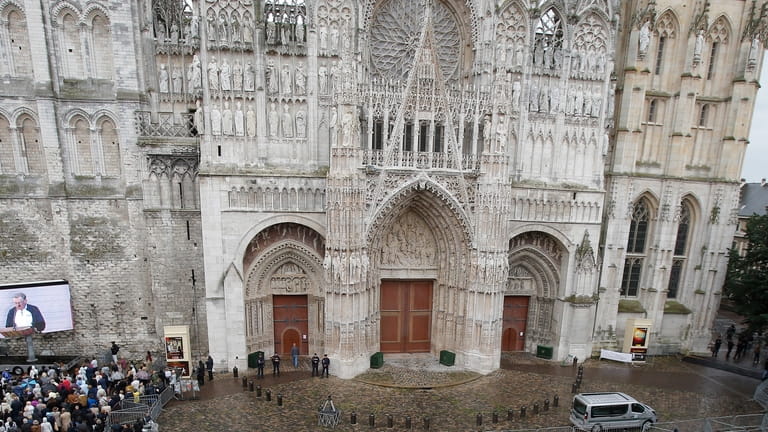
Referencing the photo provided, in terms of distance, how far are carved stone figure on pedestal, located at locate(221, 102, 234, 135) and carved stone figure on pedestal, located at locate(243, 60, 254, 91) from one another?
1.25 m

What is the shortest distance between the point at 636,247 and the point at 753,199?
26826 millimetres

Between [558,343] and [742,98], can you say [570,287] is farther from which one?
[742,98]

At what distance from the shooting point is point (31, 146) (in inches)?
781

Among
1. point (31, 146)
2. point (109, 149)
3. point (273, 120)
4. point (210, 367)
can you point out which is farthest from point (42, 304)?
point (273, 120)

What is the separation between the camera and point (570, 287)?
2294cm

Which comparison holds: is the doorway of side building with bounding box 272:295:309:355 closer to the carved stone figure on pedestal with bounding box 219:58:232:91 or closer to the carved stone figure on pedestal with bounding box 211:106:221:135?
the carved stone figure on pedestal with bounding box 211:106:221:135

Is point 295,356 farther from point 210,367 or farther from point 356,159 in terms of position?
point 356,159

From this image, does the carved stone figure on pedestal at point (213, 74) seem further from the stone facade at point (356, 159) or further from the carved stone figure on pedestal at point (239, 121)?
the carved stone figure on pedestal at point (239, 121)

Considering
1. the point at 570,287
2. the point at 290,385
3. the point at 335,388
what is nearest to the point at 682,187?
the point at 570,287

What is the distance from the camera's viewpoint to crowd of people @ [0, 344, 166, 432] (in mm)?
13531

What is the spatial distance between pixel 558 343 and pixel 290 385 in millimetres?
14916

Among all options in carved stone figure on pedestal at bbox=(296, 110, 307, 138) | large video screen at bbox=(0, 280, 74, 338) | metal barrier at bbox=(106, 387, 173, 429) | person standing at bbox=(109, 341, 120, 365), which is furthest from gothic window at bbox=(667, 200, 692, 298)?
large video screen at bbox=(0, 280, 74, 338)

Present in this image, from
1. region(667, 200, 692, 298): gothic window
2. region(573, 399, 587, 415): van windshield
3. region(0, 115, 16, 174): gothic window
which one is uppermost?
region(0, 115, 16, 174): gothic window

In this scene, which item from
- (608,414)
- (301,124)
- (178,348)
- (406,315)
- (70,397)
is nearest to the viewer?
(70,397)
